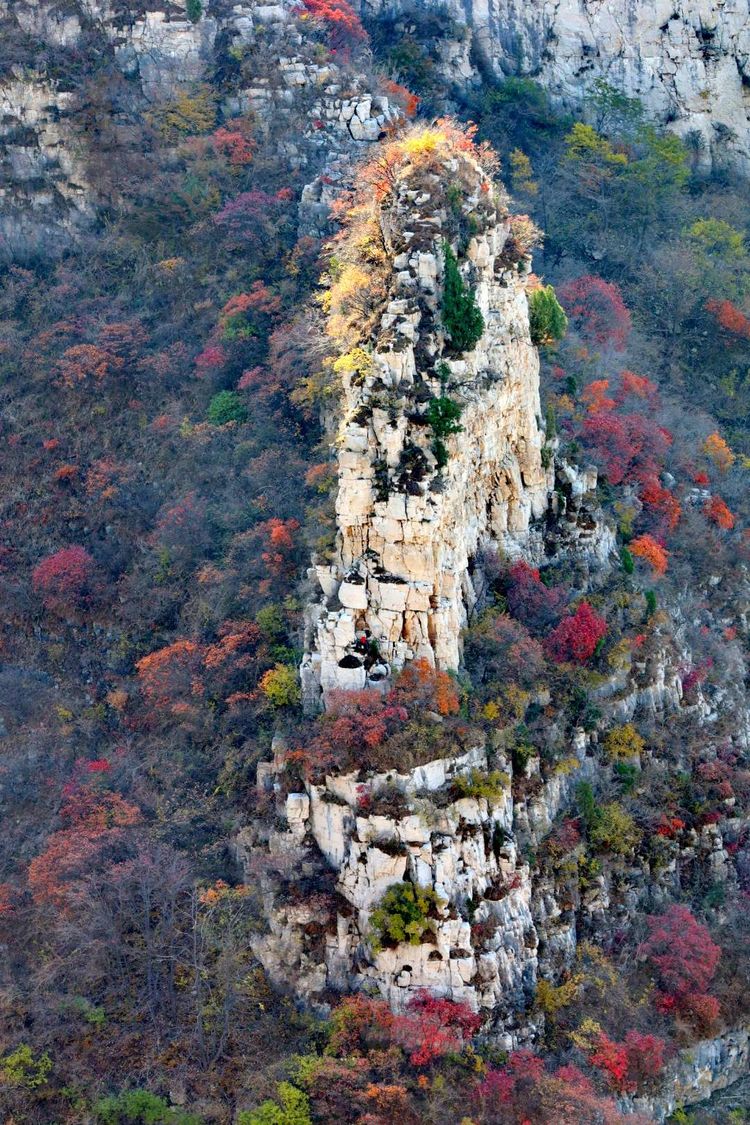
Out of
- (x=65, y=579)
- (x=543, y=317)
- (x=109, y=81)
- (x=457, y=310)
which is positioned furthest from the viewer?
(x=109, y=81)

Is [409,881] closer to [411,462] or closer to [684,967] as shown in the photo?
[684,967]

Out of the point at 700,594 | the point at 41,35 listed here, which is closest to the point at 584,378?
the point at 700,594

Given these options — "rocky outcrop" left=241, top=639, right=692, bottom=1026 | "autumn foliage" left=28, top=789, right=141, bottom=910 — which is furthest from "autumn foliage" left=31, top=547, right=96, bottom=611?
"rocky outcrop" left=241, top=639, right=692, bottom=1026

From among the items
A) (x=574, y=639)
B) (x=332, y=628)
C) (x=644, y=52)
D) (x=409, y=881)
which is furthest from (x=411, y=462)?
(x=644, y=52)

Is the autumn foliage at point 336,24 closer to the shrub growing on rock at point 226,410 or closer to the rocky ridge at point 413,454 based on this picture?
the shrub growing on rock at point 226,410

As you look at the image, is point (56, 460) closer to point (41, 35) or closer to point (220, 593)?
point (220, 593)

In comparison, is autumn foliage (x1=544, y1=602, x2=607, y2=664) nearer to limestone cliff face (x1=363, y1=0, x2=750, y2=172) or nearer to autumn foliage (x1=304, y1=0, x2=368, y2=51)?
autumn foliage (x1=304, y1=0, x2=368, y2=51)
